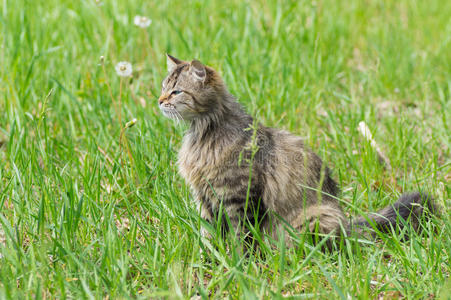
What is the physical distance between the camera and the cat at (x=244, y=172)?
126 inches

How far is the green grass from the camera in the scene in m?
2.70

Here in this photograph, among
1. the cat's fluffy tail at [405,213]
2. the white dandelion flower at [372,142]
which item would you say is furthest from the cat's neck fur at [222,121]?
the white dandelion flower at [372,142]

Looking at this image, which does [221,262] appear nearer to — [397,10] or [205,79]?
[205,79]

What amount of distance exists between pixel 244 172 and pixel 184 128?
1.10 m

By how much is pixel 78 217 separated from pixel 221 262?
835 millimetres

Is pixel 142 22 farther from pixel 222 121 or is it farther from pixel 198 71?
pixel 222 121

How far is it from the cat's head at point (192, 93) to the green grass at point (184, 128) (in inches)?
17.7

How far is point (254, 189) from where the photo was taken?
10.5ft

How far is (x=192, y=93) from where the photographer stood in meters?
3.33

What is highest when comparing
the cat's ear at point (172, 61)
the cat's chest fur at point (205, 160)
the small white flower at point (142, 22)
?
the small white flower at point (142, 22)


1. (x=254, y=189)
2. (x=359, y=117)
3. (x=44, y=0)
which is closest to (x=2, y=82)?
(x=44, y=0)

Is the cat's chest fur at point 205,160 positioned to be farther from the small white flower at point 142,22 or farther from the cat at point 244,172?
the small white flower at point 142,22

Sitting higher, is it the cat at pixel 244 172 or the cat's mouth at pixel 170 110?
the cat's mouth at pixel 170 110

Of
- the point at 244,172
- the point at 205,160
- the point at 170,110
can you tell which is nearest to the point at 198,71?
the point at 170,110
